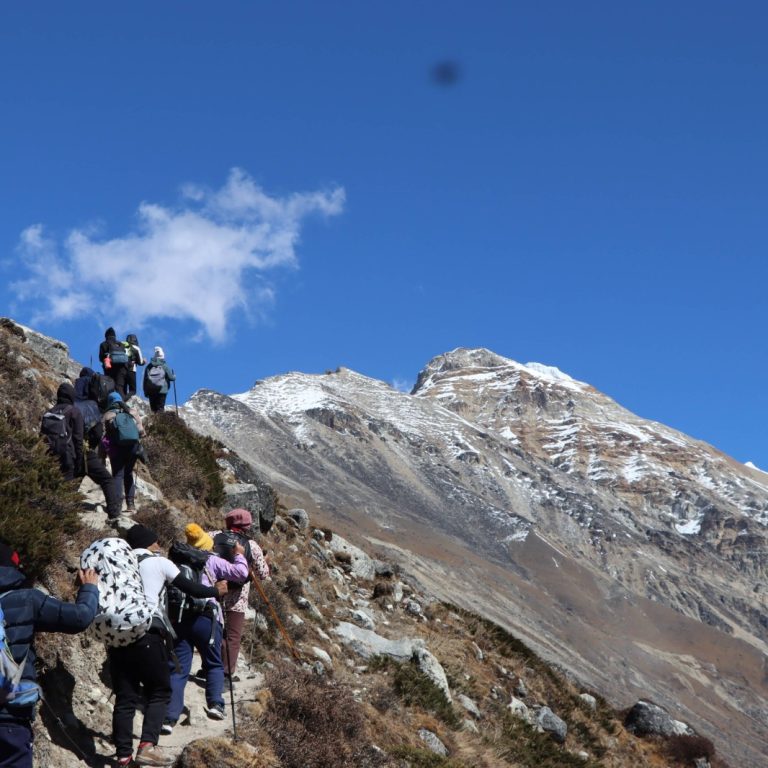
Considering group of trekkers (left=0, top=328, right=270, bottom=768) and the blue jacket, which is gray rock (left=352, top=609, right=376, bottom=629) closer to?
group of trekkers (left=0, top=328, right=270, bottom=768)

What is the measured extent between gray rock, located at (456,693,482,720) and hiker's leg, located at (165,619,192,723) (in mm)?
7266

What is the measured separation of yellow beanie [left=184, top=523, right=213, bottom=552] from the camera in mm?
8227

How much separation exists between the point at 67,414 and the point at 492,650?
1225 centimetres

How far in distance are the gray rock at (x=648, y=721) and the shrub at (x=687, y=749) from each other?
0.43 m

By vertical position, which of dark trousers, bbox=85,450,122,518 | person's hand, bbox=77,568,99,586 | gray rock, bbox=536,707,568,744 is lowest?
person's hand, bbox=77,568,99,586

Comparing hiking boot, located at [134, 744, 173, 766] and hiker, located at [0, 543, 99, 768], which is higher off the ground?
hiker, located at [0, 543, 99, 768]

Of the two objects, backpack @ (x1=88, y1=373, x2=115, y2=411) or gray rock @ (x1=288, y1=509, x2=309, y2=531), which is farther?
gray rock @ (x1=288, y1=509, x2=309, y2=531)

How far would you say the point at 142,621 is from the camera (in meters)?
6.30

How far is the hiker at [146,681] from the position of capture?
6.41m

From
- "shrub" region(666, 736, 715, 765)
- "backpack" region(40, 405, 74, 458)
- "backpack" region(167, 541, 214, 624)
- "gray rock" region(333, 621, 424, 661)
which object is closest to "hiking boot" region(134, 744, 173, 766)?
"backpack" region(167, 541, 214, 624)

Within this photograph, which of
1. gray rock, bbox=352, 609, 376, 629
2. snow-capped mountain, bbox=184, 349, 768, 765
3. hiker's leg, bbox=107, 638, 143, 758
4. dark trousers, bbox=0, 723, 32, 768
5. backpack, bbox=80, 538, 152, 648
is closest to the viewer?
dark trousers, bbox=0, 723, 32, 768

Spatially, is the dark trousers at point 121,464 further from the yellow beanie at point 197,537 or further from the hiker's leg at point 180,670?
the hiker's leg at point 180,670

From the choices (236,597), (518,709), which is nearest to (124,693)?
(236,597)

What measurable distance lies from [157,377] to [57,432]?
715 centimetres
